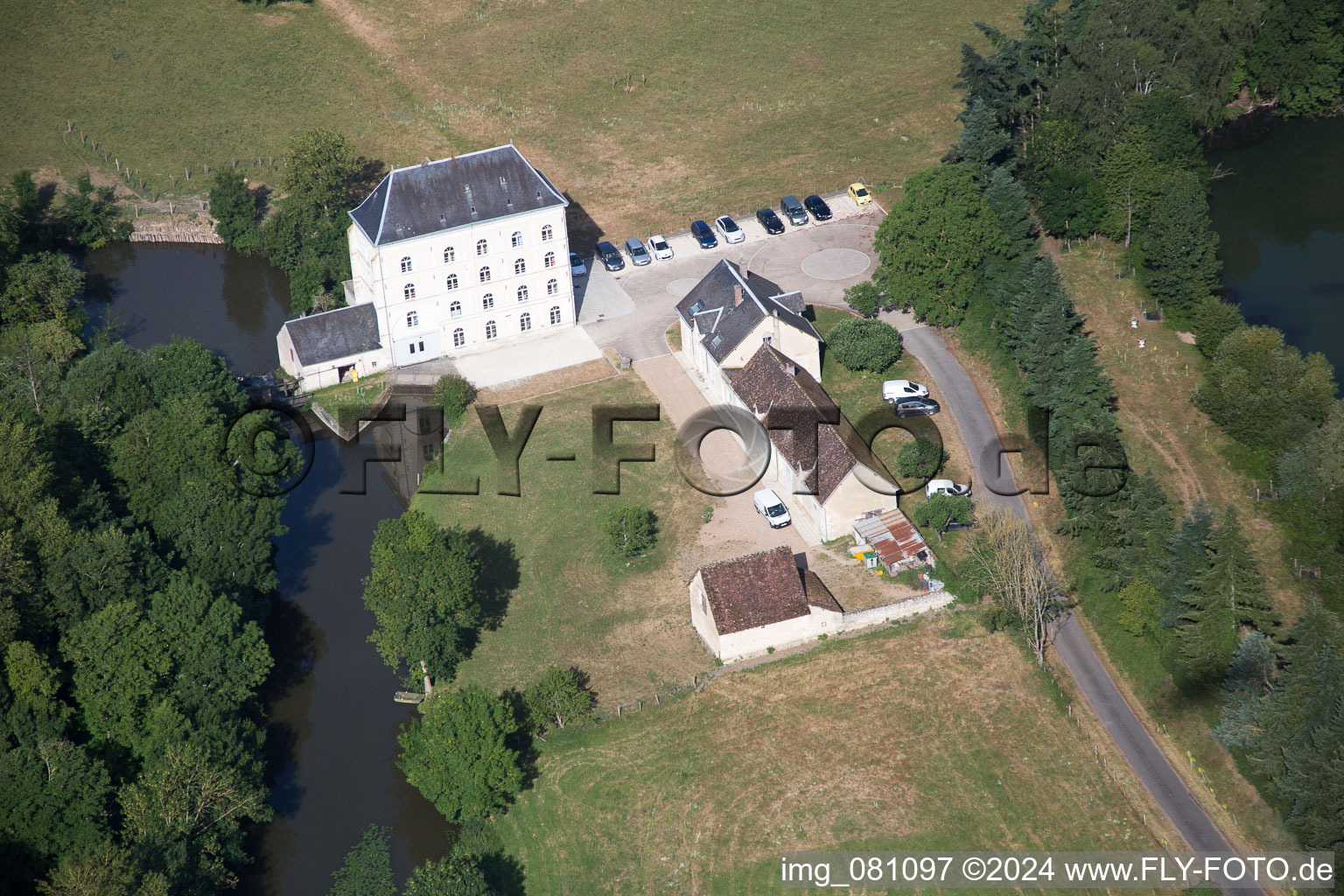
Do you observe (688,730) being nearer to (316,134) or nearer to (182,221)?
(316,134)

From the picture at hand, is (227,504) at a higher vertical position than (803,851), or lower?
higher

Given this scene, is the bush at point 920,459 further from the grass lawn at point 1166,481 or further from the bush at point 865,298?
the bush at point 865,298

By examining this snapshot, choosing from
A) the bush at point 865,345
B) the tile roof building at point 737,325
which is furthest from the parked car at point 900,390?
the tile roof building at point 737,325

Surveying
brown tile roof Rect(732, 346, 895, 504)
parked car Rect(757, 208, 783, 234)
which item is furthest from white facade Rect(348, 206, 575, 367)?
parked car Rect(757, 208, 783, 234)

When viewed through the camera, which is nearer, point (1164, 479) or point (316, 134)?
point (1164, 479)

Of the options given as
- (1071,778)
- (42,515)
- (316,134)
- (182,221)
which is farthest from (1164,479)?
(182,221)

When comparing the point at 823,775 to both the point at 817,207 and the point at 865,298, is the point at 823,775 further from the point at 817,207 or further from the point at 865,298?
the point at 817,207

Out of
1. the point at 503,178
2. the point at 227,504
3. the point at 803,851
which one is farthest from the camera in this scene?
the point at 503,178

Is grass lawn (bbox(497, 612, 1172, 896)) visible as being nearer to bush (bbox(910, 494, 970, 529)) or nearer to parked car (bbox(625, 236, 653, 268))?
bush (bbox(910, 494, 970, 529))
